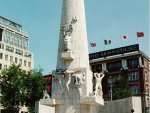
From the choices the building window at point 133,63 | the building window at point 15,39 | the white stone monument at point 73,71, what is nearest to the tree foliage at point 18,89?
the building window at point 133,63

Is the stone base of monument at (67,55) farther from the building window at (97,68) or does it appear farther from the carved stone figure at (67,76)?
the building window at (97,68)

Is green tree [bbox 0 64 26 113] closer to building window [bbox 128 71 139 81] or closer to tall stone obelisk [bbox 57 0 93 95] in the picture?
building window [bbox 128 71 139 81]

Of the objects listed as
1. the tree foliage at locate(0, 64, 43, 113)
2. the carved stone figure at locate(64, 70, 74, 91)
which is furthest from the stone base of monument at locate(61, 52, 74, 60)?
the tree foliage at locate(0, 64, 43, 113)

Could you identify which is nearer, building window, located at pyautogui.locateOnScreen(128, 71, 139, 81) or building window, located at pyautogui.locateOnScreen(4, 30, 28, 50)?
building window, located at pyautogui.locateOnScreen(128, 71, 139, 81)

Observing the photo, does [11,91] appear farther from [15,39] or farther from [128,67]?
[15,39]

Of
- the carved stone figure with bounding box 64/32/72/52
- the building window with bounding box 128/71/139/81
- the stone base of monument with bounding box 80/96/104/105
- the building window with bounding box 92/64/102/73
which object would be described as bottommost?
the stone base of monument with bounding box 80/96/104/105

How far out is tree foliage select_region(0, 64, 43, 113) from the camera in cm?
4350

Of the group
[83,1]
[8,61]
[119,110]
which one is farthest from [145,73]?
[83,1]

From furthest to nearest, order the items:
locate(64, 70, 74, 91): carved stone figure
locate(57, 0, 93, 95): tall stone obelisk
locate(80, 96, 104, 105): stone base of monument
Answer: locate(57, 0, 93, 95): tall stone obelisk → locate(64, 70, 74, 91): carved stone figure → locate(80, 96, 104, 105): stone base of monument

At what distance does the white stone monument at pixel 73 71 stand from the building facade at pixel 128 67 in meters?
39.4

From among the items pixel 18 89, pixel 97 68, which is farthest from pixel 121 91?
pixel 97 68

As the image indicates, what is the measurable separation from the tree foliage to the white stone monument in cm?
2551

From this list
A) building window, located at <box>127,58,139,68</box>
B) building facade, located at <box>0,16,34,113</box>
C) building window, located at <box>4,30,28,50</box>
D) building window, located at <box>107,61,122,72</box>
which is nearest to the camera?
building window, located at <box>127,58,139,68</box>

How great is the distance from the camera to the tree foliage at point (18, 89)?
43500 mm
